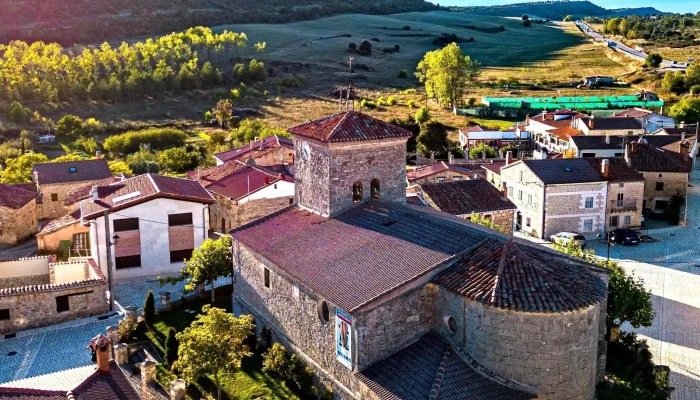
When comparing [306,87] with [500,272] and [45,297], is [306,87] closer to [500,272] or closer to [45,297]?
[45,297]

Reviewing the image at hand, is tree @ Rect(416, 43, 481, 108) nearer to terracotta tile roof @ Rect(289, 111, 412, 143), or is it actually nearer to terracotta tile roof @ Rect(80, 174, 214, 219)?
terracotta tile roof @ Rect(80, 174, 214, 219)

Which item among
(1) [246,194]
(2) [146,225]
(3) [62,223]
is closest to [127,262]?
(2) [146,225]

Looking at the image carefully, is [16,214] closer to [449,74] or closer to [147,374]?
[147,374]

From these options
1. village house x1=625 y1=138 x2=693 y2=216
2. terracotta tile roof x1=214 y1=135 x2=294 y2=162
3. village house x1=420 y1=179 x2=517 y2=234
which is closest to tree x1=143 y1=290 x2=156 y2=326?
village house x1=420 y1=179 x2=517 y2=234

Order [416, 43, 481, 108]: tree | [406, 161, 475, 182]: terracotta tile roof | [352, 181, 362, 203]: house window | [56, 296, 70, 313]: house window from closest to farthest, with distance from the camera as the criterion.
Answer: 1. [352, 181, 362, 203]: house window
2. [56, 296, 70, 313]: house window
3. [406, 161, 475, 182]: terracotta tile roof
4. [416, 43, 481, 108]: tree

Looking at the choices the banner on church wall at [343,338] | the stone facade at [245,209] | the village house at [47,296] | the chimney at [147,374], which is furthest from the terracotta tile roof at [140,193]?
the banner on church wall at [343,338]

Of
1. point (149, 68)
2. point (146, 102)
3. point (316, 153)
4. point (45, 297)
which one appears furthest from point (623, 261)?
point (149, 68)

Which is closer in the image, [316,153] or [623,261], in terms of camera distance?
[316,153]
